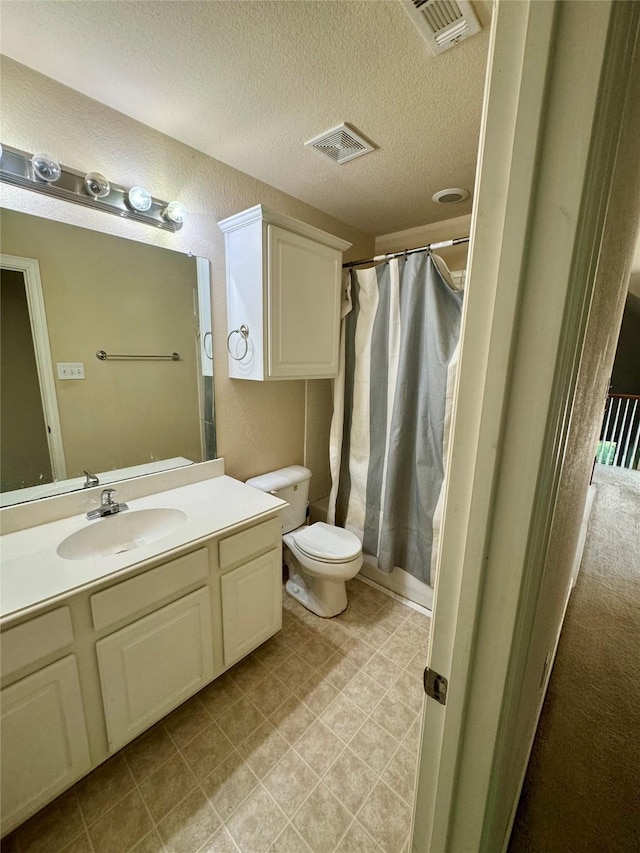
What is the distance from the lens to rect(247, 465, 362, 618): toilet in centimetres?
188

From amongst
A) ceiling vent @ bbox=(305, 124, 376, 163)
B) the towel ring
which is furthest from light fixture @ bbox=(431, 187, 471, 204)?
the towel ring

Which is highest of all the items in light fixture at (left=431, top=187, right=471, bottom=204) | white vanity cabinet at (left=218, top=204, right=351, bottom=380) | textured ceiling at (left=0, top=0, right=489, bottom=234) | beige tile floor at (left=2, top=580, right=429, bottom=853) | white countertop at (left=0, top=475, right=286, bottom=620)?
textured ceiling at (left=0, top=0, right=489, bottom=234)

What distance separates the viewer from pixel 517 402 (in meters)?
0.42

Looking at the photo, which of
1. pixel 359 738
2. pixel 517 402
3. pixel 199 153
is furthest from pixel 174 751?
pixel 199 153

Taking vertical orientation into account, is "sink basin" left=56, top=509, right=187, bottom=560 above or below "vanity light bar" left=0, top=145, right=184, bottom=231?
below

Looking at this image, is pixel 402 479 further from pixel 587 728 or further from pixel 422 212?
pixel 422 212

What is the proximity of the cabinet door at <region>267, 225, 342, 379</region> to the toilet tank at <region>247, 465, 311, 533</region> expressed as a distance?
24.3 inches

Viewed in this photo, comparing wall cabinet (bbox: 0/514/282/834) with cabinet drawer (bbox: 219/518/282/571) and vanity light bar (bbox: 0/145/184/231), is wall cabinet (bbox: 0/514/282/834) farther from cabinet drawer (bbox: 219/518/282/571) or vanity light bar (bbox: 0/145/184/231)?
vanity light bar (bbox: 0/145/184/231)

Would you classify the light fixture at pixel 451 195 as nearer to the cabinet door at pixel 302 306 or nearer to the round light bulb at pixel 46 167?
the cabinet door at pixel 302 306

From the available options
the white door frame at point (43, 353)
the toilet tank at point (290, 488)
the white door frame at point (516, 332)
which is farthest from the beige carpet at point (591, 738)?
the white door frame at point (43, 353)

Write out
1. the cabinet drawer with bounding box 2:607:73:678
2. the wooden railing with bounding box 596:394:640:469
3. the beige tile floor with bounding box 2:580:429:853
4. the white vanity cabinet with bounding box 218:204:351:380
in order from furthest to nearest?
the wooden railing with bounding box 596:394:640:469 < the white vanity cabinet with bounding box 218:204:351:380 < the beige tile floor with bounding box 2:580:429:853 < the cabinet drawer with bounding box 2:607:73:678

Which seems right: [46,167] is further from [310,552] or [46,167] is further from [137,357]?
[310,552]

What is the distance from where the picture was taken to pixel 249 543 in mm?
1491

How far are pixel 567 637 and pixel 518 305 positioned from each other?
7.25 ft
